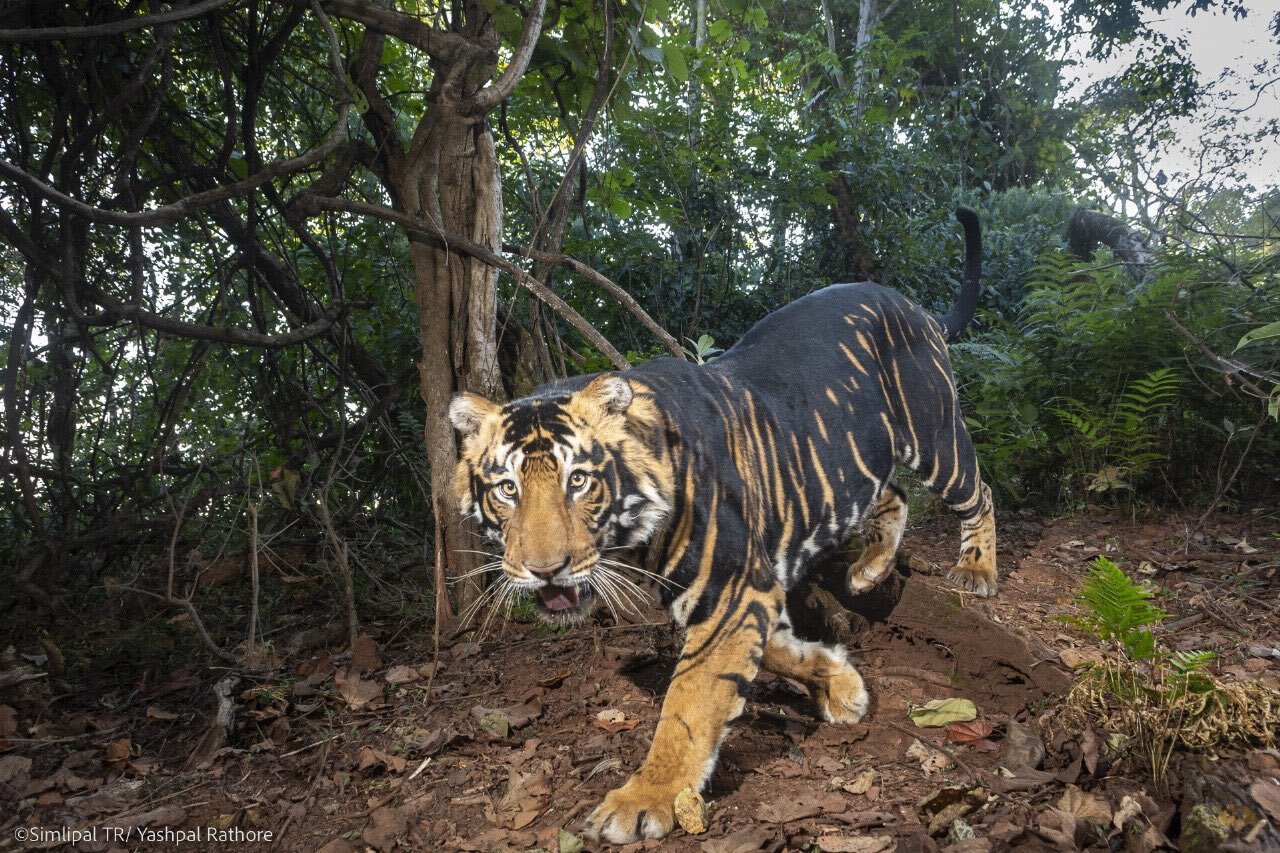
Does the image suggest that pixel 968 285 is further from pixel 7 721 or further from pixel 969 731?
pixel 7 721

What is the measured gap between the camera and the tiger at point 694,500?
2.89m

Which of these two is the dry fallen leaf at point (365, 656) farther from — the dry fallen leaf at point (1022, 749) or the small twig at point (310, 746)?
the dry fallen leaf at point (1022, 749)

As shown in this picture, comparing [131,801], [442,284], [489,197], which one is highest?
[489,197]

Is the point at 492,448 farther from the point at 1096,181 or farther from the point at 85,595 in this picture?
the point at 1096,181

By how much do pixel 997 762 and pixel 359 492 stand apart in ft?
13.2

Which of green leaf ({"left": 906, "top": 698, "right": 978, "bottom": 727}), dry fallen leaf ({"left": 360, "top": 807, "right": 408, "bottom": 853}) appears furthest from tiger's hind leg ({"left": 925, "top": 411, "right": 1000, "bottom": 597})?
dry fallen leaf ({"left": 360, "top": 807, "right": 408, "bottom": 853})

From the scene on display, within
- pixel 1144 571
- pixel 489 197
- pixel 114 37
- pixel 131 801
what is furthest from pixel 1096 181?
pixel 131 801

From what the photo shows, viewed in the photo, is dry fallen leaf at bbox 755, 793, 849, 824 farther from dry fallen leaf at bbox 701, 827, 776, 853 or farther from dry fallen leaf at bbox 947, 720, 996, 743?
dry fallen leaf at bbox 947, 720, 996, 743

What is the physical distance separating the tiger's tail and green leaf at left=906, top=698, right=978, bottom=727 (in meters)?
2.50

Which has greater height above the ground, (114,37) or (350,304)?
(114,37)

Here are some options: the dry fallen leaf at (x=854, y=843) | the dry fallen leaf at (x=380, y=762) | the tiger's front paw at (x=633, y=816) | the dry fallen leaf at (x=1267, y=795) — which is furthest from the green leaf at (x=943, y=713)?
the dry fallen leaf at (x=380, y=762)

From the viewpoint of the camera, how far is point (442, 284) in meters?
4.34

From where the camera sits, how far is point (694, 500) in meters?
3.13

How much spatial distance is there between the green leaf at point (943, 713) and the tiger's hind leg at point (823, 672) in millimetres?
208
